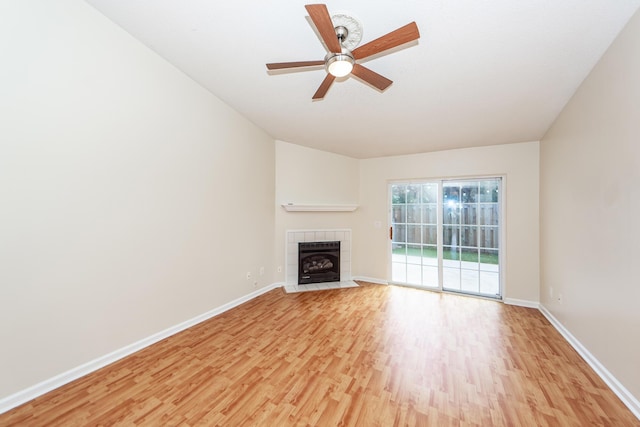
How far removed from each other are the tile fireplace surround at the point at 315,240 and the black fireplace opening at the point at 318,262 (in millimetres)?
80

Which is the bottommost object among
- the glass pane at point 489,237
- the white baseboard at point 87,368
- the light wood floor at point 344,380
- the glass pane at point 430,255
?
the light wood floor at point 344,380

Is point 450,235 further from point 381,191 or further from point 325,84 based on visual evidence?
point 325,84

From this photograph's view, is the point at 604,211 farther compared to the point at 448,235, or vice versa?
the point at 448,235

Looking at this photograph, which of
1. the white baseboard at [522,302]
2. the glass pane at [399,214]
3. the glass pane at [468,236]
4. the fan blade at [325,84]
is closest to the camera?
the fan blade at [325,84]

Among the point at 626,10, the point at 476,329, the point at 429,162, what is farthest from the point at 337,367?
the point at 429,162

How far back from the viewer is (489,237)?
3713 millimetres

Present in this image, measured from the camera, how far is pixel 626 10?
140 centimetres

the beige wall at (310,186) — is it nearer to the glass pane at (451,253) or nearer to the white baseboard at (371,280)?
the white baseboard at (371,280)

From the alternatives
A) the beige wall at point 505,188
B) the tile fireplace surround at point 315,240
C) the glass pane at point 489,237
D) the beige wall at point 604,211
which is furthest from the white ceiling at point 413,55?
the tile fireplace surround at point 315,240

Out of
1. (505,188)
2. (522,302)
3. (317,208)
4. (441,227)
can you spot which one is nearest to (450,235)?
(441,227)

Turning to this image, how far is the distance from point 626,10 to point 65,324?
4143 mm

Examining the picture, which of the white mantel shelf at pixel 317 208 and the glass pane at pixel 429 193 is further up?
the glass pane at pixel 429 193

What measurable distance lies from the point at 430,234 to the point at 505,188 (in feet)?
4.16

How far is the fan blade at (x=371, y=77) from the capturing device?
5.51 ft
